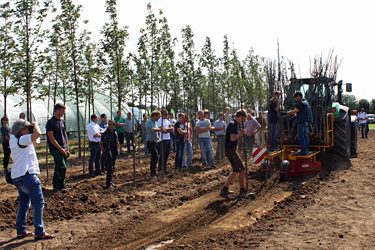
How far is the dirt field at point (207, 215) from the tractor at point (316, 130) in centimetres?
44

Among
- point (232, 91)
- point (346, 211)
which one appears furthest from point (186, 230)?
point (232, 91)

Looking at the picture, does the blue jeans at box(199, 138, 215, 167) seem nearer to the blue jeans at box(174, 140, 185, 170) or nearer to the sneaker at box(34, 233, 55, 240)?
the blue jeans at box(174, 140, 185, 170)

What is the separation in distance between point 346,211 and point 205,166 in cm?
652

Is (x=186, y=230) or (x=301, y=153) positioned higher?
(x=301, y=153)

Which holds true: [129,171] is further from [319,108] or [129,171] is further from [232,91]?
[232,91]

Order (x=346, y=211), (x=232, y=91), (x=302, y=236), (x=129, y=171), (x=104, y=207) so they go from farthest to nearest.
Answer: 1. (x=232, y=91)
2. (x=129, y=171)
3. (x=104, y=207)
4. (x=346, y=211)
5. (x=302, y=236)

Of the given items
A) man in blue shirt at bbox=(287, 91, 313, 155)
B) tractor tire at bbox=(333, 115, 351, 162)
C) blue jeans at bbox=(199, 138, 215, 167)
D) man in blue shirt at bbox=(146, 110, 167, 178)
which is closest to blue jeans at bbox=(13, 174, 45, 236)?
man in blue shirt at bbox=(146, 110, 167, 178)

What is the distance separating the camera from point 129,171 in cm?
1220

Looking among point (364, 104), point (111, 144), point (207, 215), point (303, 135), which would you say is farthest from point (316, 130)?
point (364, 104)

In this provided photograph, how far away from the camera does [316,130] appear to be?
10.7 meters

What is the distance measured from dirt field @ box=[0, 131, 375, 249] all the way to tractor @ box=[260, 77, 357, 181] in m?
0.44

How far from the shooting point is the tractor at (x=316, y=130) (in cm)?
998

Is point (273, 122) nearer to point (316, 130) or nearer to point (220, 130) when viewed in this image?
point (316, 130)

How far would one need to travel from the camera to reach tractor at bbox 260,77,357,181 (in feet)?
32.7
